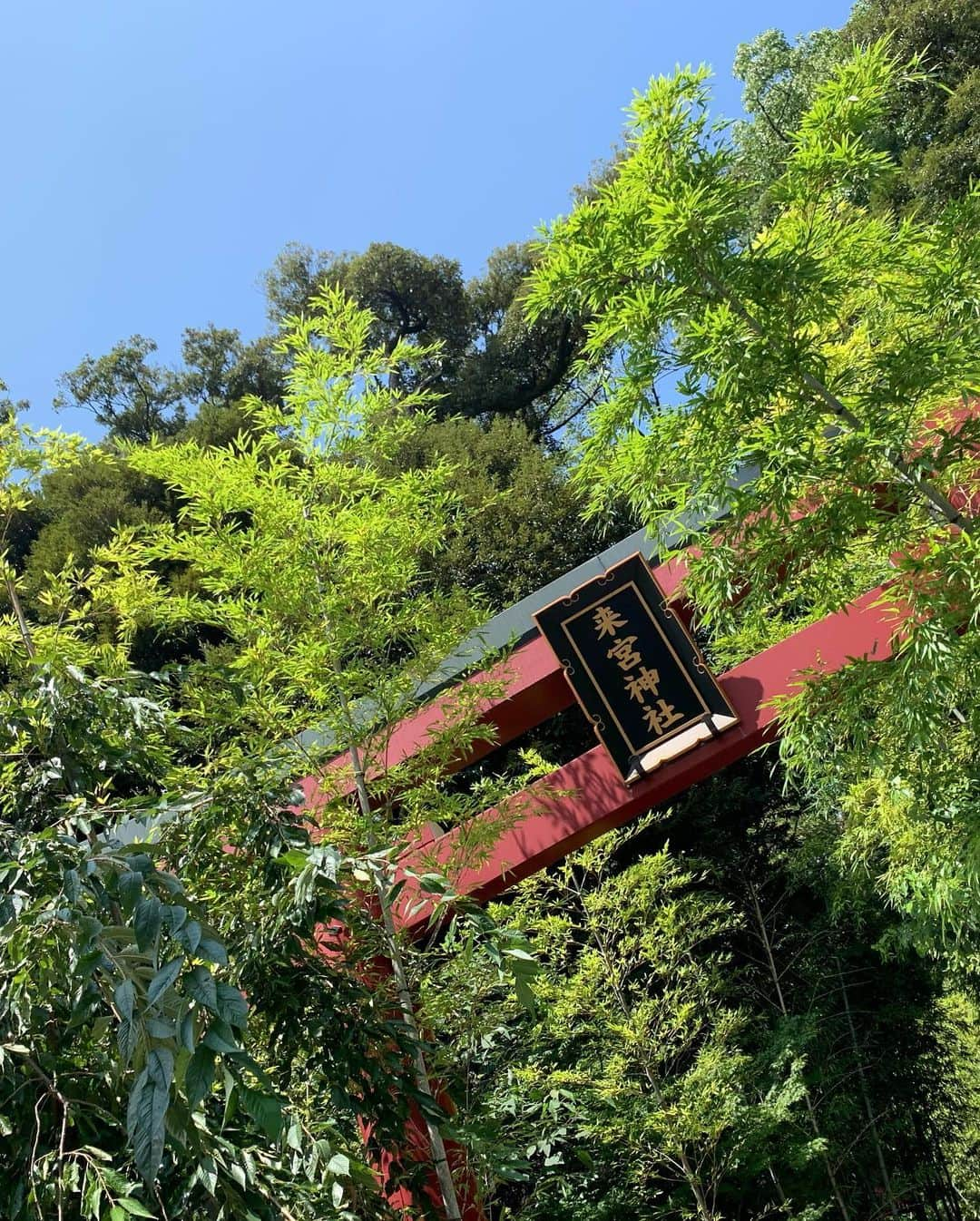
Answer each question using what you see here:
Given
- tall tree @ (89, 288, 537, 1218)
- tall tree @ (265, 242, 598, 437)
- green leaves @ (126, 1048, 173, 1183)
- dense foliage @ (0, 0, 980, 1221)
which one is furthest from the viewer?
tall tree @ (265, 242, 598, 437)

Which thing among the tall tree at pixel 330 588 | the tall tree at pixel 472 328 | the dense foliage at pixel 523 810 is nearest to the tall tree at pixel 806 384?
the dense foliage at pixel 523 810

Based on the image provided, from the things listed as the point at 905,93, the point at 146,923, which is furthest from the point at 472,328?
the point at 146,923

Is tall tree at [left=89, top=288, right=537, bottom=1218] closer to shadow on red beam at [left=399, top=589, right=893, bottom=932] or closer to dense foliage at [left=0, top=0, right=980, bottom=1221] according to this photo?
dense foliage at [left=0, top=0, right=980, bottom=1221]

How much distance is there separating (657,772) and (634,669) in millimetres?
413

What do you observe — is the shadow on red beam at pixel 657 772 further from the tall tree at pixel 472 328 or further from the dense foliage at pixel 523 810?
the tall tree at pixel 472 328

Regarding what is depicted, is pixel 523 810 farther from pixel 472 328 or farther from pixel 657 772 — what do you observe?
pixel 472 328

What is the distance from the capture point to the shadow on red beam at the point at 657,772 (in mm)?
3590

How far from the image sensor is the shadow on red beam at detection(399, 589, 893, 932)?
359cm

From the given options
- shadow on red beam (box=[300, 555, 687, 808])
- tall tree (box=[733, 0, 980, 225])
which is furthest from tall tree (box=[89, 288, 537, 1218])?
tall tree (box=[733, 0, 980, 225])

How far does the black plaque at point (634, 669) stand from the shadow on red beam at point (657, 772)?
0.07 metres

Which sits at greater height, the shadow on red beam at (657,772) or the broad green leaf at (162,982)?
the broad green leaf at (162,982)

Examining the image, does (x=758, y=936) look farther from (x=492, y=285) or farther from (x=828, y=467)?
(x=492, y=285)

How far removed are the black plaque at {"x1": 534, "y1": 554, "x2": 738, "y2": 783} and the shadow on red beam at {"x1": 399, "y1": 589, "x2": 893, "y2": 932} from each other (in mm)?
72

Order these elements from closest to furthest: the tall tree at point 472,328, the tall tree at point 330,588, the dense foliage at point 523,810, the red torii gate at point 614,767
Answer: the dense foliage at point 523,810
the tall tree at point 330,588
the red torii gate at point 614,767
the tall tree at point 472,328
